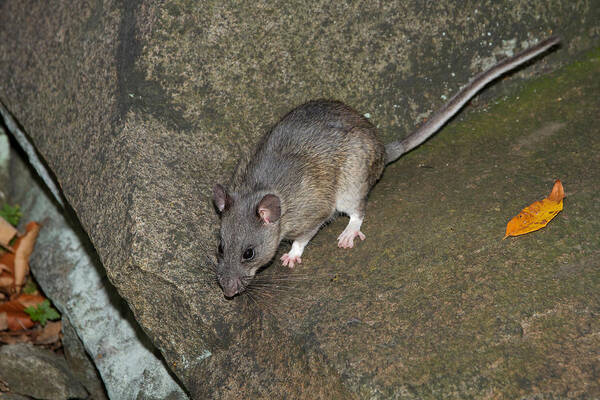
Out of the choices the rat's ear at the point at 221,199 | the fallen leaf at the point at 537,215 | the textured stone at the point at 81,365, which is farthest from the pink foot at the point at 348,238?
the textured stone at the point at 81,365

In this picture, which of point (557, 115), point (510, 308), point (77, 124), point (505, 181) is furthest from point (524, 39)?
point (77, 124)

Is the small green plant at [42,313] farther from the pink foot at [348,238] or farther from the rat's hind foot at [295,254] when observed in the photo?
the pink foot at [348,238]

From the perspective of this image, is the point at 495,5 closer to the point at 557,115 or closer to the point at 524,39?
the point at 524,39

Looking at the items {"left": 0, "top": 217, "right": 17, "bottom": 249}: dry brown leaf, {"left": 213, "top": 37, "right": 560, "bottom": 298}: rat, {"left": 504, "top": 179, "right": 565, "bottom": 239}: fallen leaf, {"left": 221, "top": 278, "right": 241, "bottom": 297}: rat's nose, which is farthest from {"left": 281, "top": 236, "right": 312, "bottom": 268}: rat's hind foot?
{"left": 0, "top": 217, "right": 17, "bottom": 249}: dry brown leaf

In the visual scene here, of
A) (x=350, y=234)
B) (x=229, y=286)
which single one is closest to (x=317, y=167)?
(x=350, y=234)

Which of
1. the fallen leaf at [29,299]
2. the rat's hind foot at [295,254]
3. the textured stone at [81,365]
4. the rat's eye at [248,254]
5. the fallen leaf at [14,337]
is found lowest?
the textured stone at [81,365]
